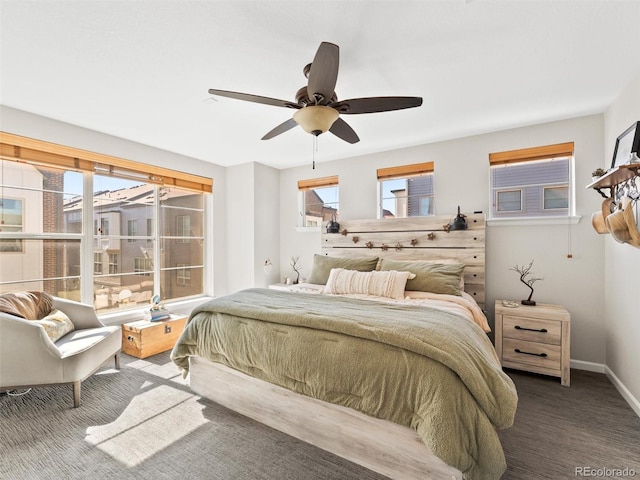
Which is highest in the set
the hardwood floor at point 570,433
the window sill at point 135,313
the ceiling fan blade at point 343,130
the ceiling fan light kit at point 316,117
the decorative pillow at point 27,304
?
the ceiling fan blade at point 343,130

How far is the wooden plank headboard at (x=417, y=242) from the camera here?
3.28 meters

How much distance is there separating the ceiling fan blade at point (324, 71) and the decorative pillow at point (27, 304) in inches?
110

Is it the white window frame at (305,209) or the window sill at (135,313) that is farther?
the white window frame at (305,209)

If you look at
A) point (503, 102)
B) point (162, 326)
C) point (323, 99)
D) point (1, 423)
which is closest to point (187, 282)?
point (162, 326)

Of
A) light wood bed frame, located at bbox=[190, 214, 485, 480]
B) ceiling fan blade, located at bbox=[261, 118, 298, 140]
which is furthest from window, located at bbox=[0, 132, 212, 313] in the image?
ceiling fan blade, located at bbox=[261, 118, 298, 140]

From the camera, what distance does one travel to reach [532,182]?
3.19 meters

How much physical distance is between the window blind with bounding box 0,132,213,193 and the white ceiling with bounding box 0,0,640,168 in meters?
0.32

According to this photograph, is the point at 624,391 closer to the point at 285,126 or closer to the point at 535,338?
the point at 535,338

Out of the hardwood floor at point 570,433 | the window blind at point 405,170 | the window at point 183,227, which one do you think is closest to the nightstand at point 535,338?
the hardwood floor at point 570,433

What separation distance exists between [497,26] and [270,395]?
2.68 metres

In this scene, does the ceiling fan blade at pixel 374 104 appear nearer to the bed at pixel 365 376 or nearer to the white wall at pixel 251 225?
the bed at pixel 365 376

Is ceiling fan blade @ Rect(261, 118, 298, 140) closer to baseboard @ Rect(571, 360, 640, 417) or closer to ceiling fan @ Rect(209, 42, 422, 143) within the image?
ceiling fan @ Rect(209, 42, 422, 143)

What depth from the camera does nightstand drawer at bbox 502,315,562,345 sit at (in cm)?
263

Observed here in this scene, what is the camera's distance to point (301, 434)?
1.90 metres
